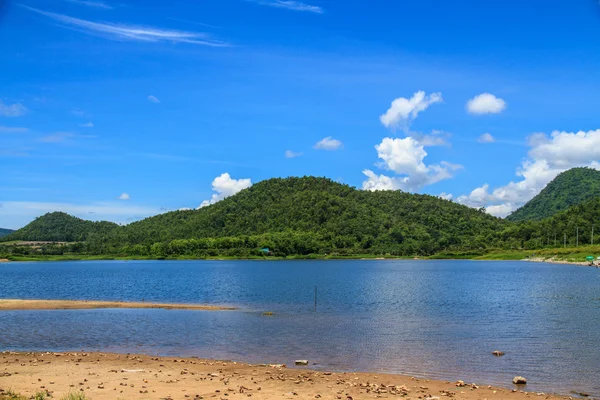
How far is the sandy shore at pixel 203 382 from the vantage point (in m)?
20.7

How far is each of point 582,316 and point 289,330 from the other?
25.1 m

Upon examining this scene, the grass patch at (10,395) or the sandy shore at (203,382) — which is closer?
the grass patch at (10,395)

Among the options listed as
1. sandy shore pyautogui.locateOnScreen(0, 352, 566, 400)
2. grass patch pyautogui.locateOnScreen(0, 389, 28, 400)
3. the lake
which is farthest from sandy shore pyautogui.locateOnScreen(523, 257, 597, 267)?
grass patch pyautogui.locateOnScreen(0, 389, 28, 400)

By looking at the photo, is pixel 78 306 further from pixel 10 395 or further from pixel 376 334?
pixel 10 395

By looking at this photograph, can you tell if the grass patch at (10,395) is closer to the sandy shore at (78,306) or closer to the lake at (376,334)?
the lake at (376,334)

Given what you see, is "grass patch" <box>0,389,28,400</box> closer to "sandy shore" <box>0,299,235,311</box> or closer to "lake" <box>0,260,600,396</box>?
"lake" <box>0,260,600,396</box>

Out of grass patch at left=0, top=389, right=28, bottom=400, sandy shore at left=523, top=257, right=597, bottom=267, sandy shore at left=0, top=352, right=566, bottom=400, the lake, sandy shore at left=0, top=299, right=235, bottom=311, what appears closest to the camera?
grass patch at left=0, top=389, right=28, bottom=400

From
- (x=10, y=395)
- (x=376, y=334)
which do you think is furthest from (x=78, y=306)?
(x=10, y=395)

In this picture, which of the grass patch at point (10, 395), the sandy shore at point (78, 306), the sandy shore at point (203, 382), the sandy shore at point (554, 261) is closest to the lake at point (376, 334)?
the sandy shore at point (203, 382)

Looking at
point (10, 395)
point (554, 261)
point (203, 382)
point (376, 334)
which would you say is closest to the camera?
point (10, 395)

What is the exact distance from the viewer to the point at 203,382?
22.7 metres

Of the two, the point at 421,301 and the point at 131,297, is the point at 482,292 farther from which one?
the point at 131,297

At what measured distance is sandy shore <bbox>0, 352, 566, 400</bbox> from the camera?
2069 centimetres

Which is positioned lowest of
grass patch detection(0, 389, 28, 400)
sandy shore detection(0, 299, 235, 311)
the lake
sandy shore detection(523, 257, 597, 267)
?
sandy shore detection(0, 299, 235, 311)
